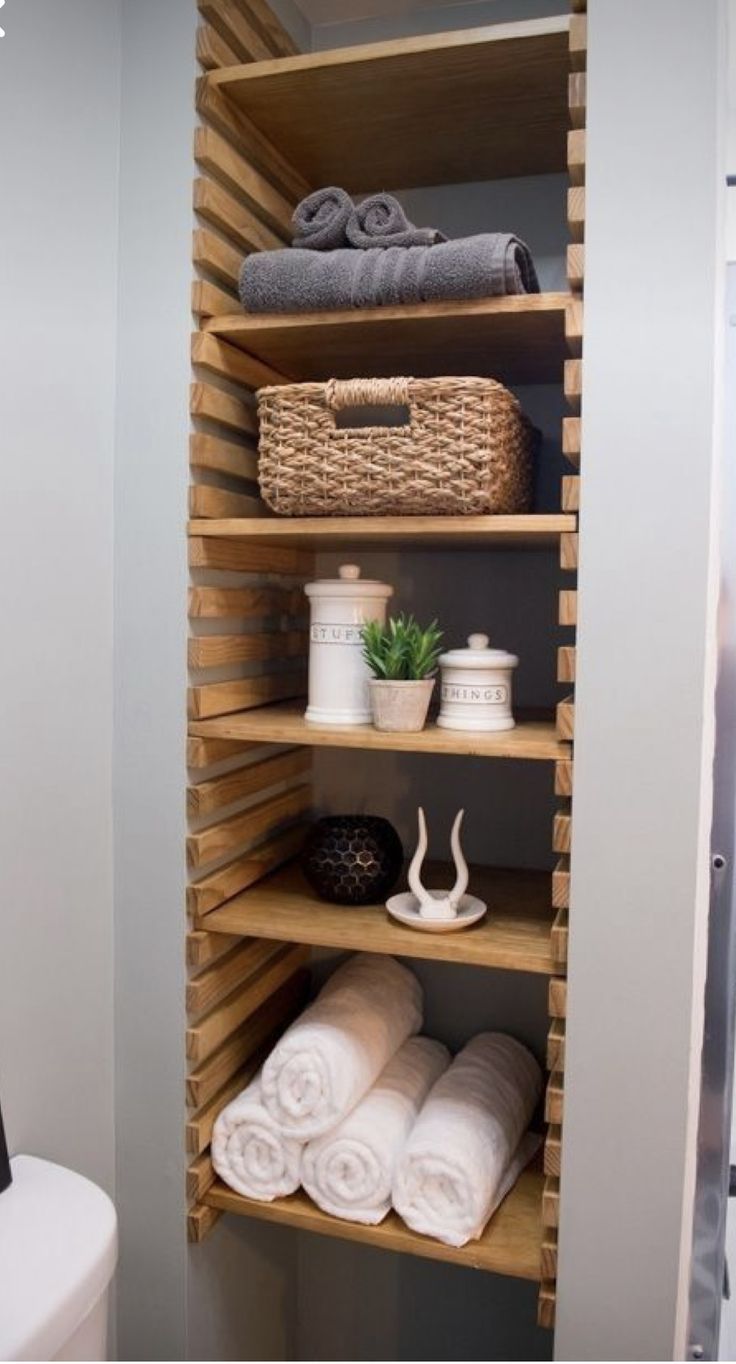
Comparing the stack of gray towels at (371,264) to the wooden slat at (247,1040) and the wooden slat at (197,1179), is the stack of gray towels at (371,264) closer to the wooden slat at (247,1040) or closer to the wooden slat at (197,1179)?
the wooden slat at (247,1040)

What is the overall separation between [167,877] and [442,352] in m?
0.82

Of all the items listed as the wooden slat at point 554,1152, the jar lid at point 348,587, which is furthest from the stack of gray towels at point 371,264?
the wooden slat at point 554,1152

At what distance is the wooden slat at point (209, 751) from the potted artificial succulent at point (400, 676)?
0.23 meters

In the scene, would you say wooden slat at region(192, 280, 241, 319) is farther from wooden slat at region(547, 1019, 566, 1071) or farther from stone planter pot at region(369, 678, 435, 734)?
wooden slat at region(547, 1019, 566, 1071)

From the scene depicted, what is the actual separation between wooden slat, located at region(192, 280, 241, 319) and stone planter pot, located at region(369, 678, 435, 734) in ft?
1.74

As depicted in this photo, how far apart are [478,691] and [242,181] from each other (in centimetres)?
79

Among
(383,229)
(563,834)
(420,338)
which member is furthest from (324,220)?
(563,834)

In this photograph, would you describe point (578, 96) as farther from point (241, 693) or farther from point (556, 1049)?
point (556, 1049)

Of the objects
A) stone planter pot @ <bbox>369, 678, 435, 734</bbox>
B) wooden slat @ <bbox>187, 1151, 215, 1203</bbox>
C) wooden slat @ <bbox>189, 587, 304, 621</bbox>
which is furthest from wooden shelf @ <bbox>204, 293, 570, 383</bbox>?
wooden slat @ <bbox>187, 1151, 215, 1203</bbox>

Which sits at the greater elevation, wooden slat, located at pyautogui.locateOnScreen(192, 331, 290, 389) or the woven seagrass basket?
wooden slat, located at pyautogui.locateOnScreen(192, 331, 290, 389)

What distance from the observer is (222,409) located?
127 cm

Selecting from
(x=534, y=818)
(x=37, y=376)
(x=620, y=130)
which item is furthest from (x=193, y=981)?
(x=620, y=130)

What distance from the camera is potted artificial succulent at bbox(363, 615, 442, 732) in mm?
1195

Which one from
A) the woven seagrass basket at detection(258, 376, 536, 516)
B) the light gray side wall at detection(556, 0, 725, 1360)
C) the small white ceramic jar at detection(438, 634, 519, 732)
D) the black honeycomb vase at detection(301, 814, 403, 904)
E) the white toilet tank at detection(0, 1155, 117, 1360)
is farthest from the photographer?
the black honeycomb vase at detection(301, 814, 403, 904)
